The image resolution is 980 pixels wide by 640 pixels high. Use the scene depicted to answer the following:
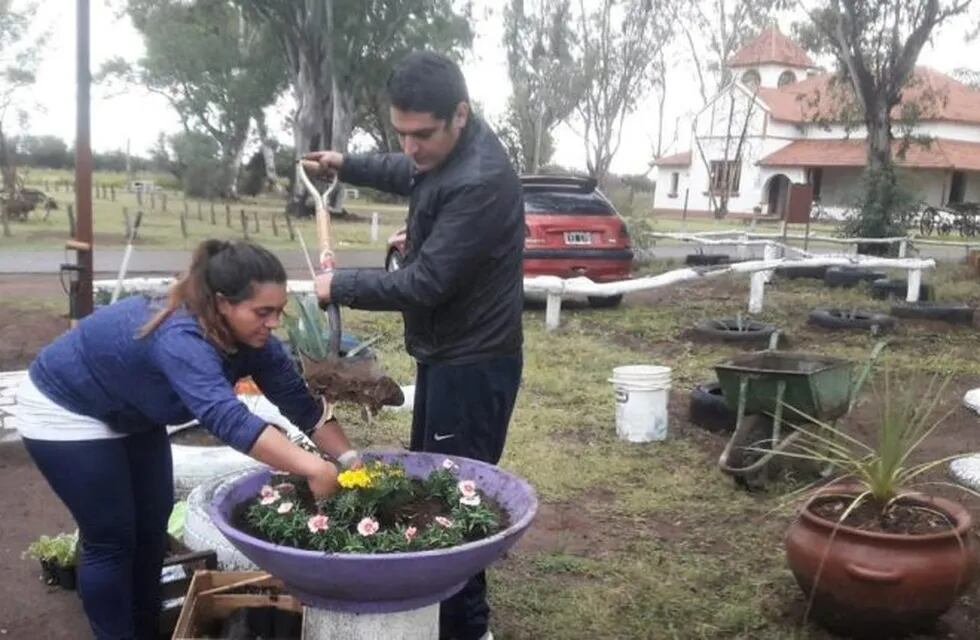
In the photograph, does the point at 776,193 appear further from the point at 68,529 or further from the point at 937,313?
the point at 68,529

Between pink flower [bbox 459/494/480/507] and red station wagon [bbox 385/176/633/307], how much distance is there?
26.0 ft

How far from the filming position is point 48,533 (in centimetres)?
424

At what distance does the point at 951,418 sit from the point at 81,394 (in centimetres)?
567

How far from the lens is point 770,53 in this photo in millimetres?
46656

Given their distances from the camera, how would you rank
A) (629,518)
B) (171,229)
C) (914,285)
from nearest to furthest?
(629,518) < (914,285) < (171,229)

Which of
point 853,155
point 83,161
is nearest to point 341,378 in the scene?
point 83,161

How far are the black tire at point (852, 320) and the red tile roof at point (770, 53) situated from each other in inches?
1453

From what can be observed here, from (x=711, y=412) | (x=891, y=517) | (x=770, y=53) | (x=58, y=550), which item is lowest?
(x=58, y=550)

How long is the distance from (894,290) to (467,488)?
411 inches

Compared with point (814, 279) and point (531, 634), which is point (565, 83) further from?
point (531, 634)

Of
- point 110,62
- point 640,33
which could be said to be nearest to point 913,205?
point 640,33

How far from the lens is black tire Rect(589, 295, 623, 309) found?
1124 cm

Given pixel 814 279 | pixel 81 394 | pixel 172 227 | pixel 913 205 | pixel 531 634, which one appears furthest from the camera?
pixel 172 227

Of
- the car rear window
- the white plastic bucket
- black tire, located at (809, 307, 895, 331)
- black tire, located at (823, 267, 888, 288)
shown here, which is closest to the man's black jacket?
the white plastic bucket
